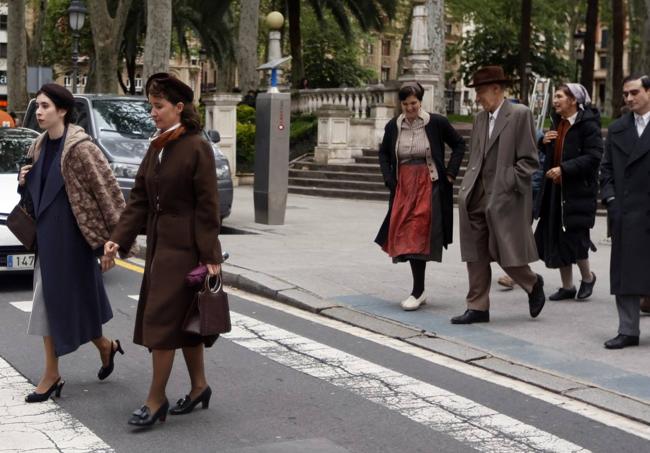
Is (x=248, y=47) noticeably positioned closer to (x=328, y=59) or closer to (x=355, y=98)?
(x=355, y=98)

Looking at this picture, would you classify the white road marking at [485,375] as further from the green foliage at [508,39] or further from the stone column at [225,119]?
the green foliage at [508,39]

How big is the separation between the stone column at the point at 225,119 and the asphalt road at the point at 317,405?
16337 millimetres

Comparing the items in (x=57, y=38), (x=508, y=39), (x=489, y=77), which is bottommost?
(x=489, y=77)

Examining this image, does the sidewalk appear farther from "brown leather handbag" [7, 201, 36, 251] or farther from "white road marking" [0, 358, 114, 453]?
"brown leather handbag" [7, 201, 36, 251]

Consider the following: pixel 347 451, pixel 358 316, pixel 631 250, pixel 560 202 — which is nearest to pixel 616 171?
pixel 631 250

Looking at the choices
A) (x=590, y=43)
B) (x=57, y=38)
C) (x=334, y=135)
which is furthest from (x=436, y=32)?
(x=57, y=38)

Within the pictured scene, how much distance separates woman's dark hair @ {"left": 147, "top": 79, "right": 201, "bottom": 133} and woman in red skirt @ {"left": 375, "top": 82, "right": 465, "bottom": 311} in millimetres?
3683

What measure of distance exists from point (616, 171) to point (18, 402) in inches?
176

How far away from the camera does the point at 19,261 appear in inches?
427

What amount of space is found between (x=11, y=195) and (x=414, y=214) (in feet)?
13.4

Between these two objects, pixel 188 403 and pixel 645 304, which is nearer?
pixel 188 403

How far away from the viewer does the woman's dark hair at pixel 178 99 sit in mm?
6102

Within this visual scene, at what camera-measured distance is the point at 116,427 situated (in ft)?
20.7

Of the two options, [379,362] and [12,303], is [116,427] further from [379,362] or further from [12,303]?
[12,303]
